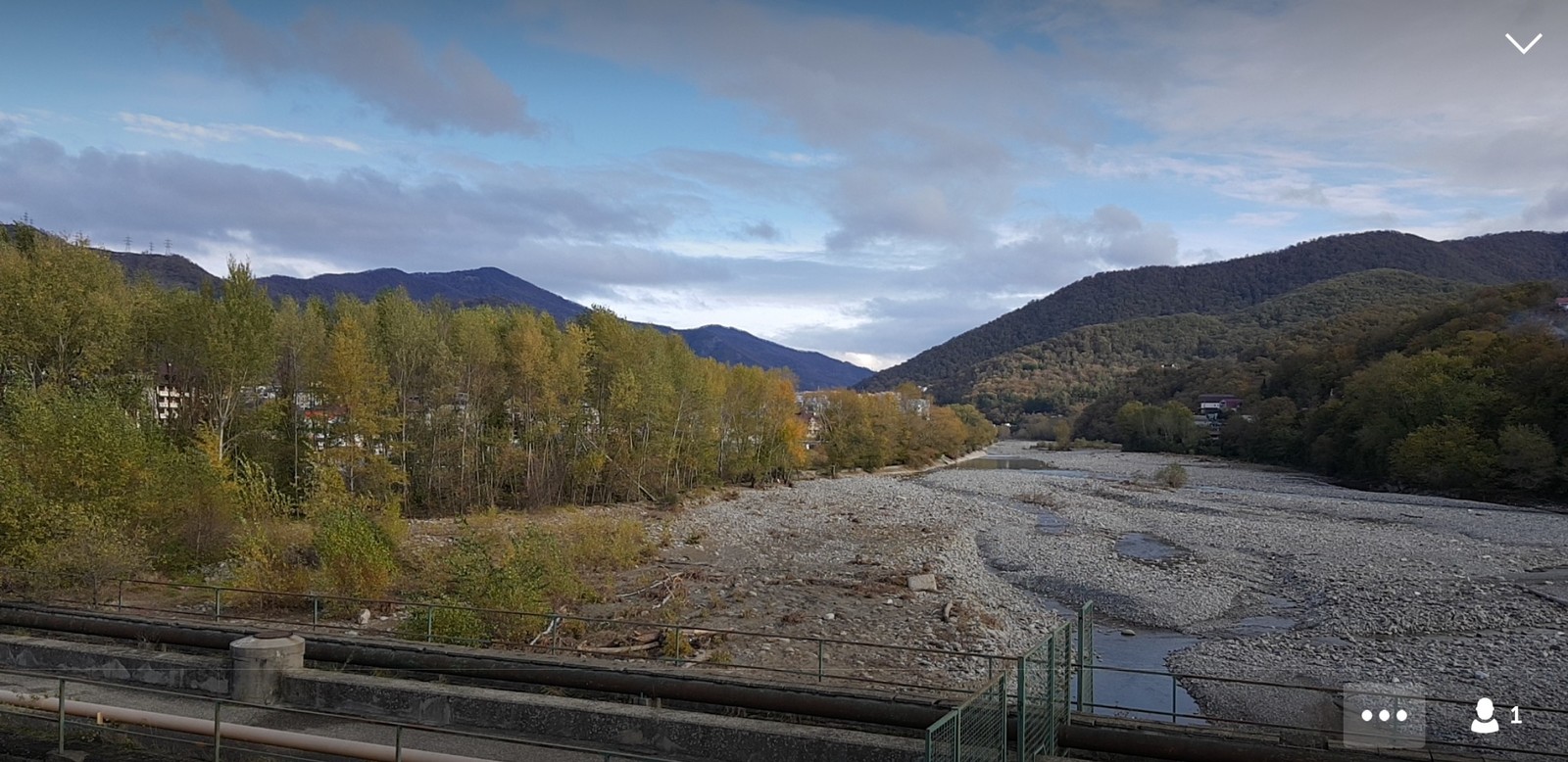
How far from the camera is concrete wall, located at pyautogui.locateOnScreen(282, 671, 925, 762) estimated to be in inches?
357

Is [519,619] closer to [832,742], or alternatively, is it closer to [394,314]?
[832,742]

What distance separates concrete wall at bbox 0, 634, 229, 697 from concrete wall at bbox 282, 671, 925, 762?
128 cm

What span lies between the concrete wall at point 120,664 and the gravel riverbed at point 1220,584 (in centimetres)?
1224

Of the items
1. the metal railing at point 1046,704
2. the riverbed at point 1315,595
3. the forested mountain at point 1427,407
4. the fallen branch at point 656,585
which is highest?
the forested mountain at point 1427,407

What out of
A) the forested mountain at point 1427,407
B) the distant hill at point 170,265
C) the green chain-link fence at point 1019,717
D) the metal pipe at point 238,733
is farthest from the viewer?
the distant hill at point 170,265

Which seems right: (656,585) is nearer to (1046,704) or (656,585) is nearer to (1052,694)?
(1046,704)

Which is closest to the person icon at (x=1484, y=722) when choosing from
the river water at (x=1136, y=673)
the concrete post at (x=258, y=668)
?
the river water at (x=1136, y=673)

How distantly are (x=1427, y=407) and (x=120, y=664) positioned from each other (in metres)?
76.6

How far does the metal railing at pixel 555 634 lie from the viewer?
16.1m

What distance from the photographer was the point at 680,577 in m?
27.4

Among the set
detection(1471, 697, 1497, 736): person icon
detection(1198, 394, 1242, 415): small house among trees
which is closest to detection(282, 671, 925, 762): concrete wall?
detection(1471, 697, 1497, 736): person icon

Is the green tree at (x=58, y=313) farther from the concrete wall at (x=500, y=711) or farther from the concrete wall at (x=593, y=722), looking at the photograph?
the concrete wall at (x=593, y=722)

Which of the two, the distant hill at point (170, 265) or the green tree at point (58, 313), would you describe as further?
the distant hill at point (170, 265)

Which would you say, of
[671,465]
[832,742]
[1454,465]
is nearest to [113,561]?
[832,742]
